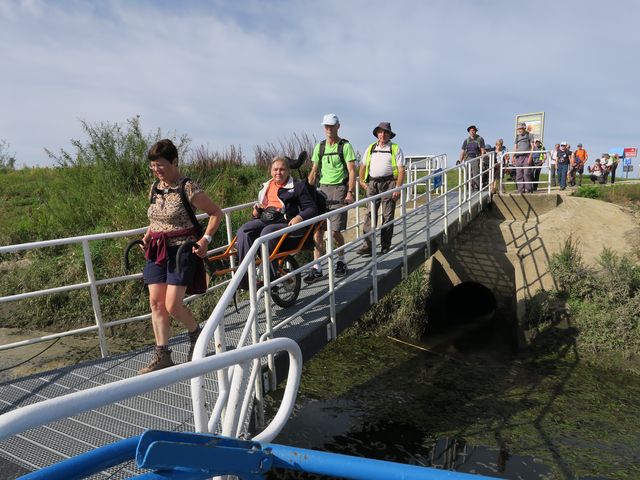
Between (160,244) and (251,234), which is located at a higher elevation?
(160,244)

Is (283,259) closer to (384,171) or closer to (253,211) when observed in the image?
(253,211)

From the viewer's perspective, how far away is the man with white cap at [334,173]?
18.6ft

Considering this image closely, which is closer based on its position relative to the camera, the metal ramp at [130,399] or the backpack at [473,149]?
the metal ramp at [130,399]

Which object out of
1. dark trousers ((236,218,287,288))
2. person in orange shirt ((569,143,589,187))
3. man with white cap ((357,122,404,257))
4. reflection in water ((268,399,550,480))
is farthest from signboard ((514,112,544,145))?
dark trousers ((236,218,287,288))

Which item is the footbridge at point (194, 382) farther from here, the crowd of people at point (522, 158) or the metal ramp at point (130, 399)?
the crowd of people at point (522, 158)

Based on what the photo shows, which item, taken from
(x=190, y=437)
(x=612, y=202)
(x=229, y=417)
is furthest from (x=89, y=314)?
(x=612, y=202)

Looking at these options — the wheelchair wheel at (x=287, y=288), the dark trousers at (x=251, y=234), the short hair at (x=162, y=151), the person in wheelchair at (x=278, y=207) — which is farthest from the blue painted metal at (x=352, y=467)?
the wheelchair wheel at (x=287, y=288)

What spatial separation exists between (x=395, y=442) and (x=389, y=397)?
3.65ft

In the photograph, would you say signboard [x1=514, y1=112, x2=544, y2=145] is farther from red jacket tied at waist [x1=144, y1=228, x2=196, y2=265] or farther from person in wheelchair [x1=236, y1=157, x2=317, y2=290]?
red jacket tied at waist [x1=144, y1=228, x2=196, y2=265]

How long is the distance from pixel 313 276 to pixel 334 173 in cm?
133

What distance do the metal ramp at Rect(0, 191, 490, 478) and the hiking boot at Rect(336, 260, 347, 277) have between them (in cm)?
23

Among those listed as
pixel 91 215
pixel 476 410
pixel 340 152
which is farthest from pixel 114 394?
pixel 91 215

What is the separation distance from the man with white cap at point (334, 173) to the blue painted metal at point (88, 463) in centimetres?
411

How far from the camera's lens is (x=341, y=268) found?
5.80 m
